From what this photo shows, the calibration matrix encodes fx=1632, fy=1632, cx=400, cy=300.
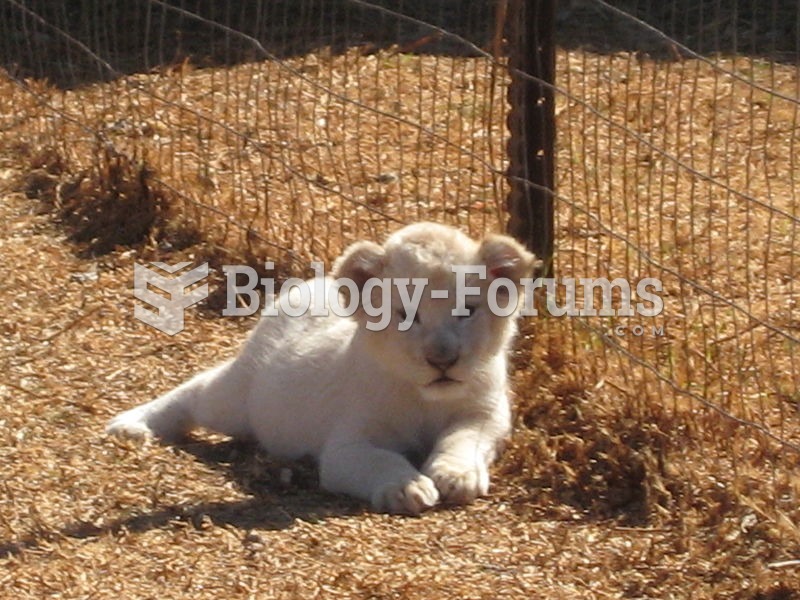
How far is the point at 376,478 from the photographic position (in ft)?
17.0

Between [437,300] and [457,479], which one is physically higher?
[437,300]

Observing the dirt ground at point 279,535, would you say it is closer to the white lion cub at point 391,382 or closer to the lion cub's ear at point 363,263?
the white lion cub at point 391,382

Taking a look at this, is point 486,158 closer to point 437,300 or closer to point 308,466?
point 308,466

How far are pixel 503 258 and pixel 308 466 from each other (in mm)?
1010

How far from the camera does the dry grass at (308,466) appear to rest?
187 inches

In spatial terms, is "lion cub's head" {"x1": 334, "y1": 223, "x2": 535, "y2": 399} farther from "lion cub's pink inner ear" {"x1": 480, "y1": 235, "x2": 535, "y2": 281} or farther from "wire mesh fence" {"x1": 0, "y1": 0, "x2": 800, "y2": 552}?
"wire mesh fence" {"x1": 0, "y1": 0, "x2": 800, "y2": 552}

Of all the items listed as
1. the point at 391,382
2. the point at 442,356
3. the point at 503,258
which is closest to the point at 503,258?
the point at 503,258

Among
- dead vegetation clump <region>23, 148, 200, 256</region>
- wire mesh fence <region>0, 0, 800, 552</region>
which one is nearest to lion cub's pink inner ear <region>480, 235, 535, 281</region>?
wire mesh fence <region>0, 0, 800, 552</region>

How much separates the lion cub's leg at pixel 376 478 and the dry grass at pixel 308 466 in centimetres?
7

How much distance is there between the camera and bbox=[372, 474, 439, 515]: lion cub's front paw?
5035mm

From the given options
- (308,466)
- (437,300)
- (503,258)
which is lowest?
(308,466)

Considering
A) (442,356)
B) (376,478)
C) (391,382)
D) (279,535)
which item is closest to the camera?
(279,535)

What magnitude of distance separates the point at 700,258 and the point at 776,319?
2.21ft

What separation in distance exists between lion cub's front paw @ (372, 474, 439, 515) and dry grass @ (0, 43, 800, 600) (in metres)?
0.05
